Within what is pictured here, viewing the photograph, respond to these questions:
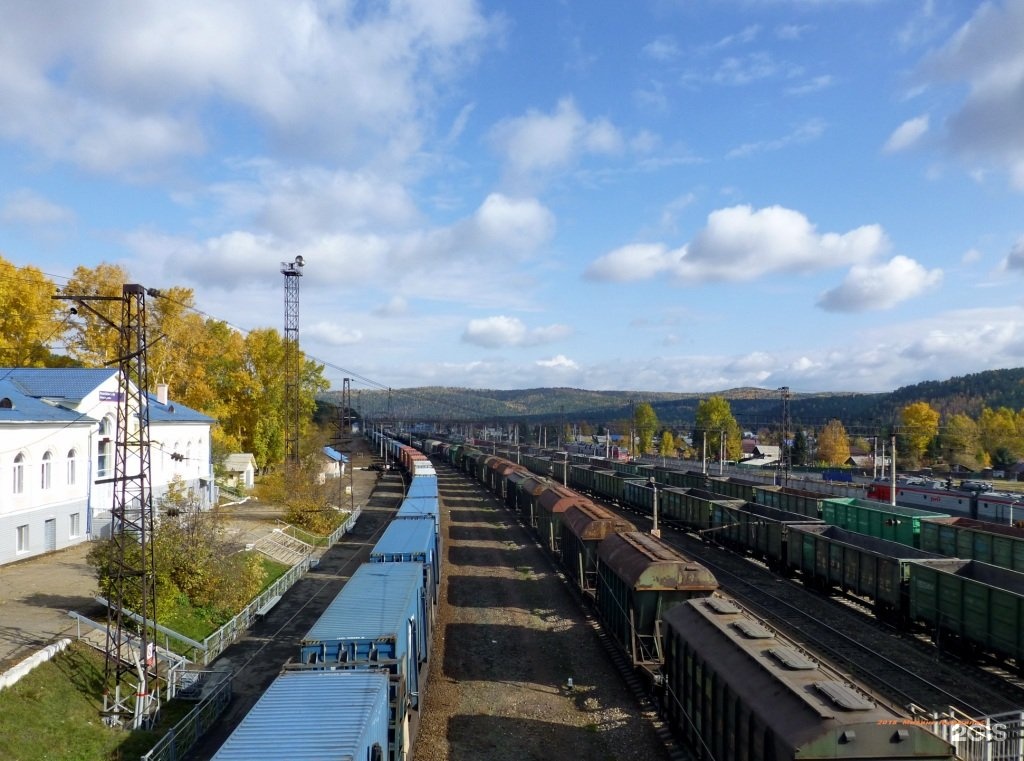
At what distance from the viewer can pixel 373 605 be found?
55.9 feet

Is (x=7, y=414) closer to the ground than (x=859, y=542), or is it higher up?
higher up

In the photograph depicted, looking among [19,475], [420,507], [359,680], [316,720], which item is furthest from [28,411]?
[316,720]

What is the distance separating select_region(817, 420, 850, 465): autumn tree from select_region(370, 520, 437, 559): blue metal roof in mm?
110165

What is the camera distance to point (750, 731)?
1174cm

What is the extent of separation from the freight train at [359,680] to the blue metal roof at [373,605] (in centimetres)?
2

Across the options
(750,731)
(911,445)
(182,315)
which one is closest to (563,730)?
(750,731)

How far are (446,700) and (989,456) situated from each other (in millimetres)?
115828

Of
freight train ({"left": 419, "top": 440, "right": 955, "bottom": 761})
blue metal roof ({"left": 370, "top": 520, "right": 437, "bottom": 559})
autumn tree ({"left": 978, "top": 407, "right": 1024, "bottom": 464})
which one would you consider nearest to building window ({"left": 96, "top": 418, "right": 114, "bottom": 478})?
blue metal roof ({"left": 370, "top": 520, "right": 437, "bottom": 559})

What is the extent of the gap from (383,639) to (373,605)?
2.55 metres

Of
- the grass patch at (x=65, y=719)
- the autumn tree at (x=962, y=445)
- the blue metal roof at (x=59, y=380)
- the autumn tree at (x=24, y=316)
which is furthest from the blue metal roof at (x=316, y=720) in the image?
the autumn tree at (x=962, y=445)

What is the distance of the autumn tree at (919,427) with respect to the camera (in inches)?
3905

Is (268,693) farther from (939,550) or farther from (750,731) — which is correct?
(939,550)

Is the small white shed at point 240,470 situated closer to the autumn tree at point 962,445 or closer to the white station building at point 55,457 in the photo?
the white station building at point 55,457

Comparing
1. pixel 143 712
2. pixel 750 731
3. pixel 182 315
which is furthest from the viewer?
pixel 182 315
